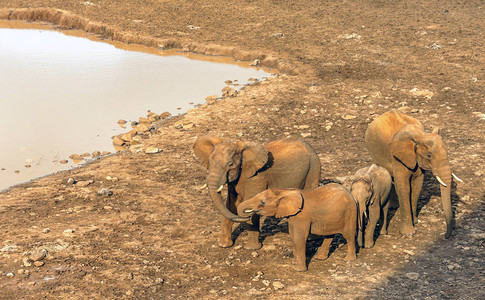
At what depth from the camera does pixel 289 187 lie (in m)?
9.65

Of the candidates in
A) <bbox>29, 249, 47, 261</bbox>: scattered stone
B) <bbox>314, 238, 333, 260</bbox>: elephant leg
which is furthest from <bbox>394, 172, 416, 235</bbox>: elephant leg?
<bbox>29, 249, 47, 261</bbox>: scattered stone

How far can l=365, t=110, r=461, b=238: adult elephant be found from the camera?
9219mm

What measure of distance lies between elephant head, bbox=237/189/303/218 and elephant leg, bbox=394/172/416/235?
7.46 feet

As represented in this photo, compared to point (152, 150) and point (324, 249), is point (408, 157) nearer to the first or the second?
point (324, 249)

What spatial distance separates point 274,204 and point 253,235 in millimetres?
1213

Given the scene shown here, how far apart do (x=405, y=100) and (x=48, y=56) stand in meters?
15.6

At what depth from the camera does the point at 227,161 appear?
29.0 feet

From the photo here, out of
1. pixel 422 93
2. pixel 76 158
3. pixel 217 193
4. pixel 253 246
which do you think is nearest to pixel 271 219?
pixel 253 246

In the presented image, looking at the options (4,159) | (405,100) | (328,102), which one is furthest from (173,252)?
(405,100)

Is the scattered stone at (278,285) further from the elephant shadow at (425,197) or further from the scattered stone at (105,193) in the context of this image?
the scattered stone at (105,193)

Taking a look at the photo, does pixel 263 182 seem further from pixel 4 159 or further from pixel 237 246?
pixel 4 159

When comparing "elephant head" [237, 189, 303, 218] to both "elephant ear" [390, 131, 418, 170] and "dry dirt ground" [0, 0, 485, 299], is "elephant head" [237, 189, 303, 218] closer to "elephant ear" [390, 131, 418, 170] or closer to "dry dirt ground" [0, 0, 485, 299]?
"dry dirt ground" [0, 0, 485, 299]

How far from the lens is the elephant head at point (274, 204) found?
28.1 feet

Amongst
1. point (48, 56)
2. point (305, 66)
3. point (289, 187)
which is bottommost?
point (48, 56)
